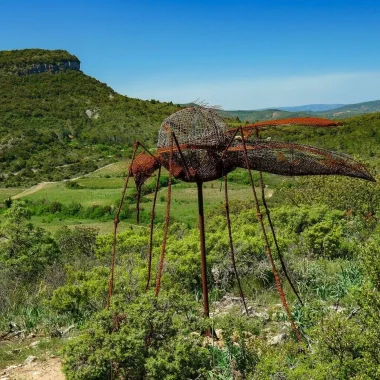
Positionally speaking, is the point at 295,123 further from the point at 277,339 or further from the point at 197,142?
the point at 277,339

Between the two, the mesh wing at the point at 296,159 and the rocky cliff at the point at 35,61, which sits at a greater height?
the rocky cliff at the point at 35,61

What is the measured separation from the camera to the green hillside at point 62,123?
170 feet

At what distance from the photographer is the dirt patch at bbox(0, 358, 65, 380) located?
486cm

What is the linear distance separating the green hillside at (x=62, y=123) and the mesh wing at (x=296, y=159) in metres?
44.9

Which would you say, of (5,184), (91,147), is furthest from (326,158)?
(91,147)

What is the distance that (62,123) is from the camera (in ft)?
216

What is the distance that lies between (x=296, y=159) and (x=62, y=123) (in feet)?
212

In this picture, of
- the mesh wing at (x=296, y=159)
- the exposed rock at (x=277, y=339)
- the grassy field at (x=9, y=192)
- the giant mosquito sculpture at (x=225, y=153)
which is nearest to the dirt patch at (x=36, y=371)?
the giant mosquito sculpture at (x=225, y=153)

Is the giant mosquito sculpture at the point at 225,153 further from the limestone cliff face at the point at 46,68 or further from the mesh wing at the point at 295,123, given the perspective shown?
the limestone cliff face at the point at 46,68

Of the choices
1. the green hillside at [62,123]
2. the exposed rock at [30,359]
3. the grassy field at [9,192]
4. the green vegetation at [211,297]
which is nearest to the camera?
the green vegetation at [211,297]

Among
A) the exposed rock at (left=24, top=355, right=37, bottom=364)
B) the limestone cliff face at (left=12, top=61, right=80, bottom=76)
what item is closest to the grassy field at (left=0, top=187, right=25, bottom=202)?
the exposed rock at (left=24, top=355, right=37, bottom=364)

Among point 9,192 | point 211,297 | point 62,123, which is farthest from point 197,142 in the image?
point 62,123

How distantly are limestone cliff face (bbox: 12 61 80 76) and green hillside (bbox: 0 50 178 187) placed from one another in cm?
80

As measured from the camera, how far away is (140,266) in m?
7.88
